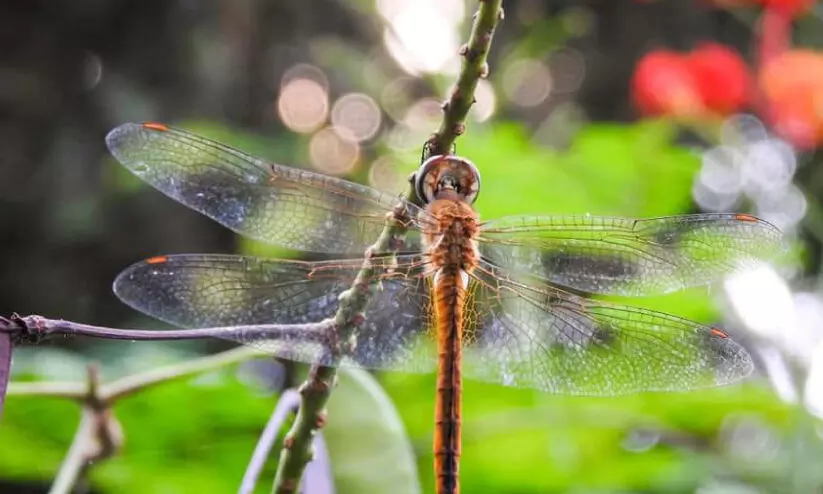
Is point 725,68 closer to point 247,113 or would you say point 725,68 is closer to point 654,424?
point 654,424

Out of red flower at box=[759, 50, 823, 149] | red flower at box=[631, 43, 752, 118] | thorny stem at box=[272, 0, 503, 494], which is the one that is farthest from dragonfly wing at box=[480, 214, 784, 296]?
red flower at box=[631, 43, 752, 118]

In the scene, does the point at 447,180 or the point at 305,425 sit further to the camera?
the point at 447,180

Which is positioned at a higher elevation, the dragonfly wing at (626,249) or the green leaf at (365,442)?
the dragonfly wing at (626,249)

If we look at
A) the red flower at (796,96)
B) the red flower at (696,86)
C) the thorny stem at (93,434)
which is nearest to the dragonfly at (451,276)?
the thorny stem at (93,434)

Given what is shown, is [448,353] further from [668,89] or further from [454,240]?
[668,89]

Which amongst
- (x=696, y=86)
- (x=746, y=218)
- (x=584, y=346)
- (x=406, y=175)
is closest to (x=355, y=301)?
(x=584, y=346)

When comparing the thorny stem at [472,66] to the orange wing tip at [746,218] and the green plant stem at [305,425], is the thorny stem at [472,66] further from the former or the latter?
the orange wing tip at [746,218]
